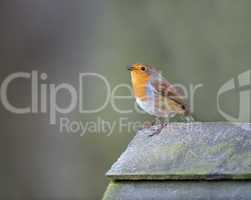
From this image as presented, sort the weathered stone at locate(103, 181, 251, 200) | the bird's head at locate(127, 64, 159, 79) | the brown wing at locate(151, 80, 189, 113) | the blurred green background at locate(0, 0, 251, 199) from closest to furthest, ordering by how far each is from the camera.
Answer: the weathered stone at locate(103, 181, 251, 200) < the brown wing at locate(151, 80, 189, 113) < the bird's head at locate(127, 64, 159, 79) < the blurred green background at locate(0, 0, 251, 199)

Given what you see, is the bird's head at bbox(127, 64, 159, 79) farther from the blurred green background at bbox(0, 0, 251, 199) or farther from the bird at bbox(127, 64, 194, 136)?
the blurred green background at bbox(0, 0, 251, 199)

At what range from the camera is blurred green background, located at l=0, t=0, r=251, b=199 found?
22.7ft

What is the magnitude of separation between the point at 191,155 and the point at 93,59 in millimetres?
5240

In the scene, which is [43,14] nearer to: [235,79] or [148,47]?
[148,47]

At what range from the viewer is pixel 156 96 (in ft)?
13.6

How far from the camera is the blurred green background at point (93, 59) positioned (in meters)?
6.93

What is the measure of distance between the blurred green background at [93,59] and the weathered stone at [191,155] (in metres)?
4.49

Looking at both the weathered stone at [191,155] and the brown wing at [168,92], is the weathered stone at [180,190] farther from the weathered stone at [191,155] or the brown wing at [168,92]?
the brown wing at [168,92]

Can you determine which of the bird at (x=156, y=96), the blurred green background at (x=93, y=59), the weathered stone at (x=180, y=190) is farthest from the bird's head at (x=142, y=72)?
the blurred green background at (x=93, y=59)

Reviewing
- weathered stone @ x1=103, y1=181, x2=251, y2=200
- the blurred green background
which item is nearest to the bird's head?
weathered stone @ x1=103, y1=181, x2=251, y2=200

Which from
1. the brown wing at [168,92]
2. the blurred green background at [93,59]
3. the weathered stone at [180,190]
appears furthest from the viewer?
the blurred green background at [93,59]

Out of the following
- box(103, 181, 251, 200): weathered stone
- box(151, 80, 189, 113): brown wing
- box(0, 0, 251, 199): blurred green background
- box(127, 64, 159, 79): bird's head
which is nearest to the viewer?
box(103, 181, 251, 200): weathered stone

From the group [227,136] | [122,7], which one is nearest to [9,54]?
[122,7]

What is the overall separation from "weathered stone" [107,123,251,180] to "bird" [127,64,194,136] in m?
1.76
